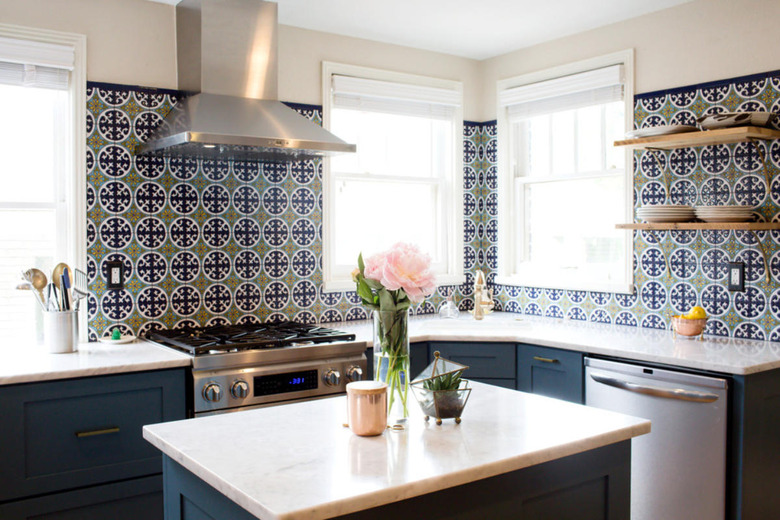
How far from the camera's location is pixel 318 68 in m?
3.90

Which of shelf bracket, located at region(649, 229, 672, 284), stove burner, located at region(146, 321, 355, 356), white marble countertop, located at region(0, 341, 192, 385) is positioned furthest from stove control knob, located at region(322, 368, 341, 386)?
shelf bracket, located at region(649, 229, 672, 284)

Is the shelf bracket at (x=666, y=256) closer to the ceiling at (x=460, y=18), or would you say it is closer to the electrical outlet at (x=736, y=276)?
the electrical outlet at (x=736, y=276)

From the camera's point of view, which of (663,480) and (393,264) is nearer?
(393,264)

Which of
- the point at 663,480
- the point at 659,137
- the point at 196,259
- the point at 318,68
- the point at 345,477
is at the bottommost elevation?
the point at 663,480

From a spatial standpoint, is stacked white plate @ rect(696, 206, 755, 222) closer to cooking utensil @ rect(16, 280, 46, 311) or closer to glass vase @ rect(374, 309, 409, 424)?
glass vase @ rect(374, 309, 409, 424)

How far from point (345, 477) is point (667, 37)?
3002 millimetres

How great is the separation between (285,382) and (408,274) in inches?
61.3

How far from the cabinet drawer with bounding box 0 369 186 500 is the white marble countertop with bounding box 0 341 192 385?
0.03m

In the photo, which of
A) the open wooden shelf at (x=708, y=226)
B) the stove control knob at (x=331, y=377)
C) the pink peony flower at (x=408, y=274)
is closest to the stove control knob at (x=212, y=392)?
the stove control knob at (x=331, y=377)

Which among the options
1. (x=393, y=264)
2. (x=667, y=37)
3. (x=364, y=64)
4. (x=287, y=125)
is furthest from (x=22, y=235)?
(x=667, y=37)

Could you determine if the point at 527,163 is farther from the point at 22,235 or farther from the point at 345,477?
the point at 345,477

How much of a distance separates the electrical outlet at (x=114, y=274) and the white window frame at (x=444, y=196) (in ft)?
3.55

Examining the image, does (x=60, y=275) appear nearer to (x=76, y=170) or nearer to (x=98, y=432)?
(x=76, y=170)

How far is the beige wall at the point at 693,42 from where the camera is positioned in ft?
10.4
